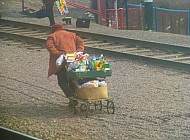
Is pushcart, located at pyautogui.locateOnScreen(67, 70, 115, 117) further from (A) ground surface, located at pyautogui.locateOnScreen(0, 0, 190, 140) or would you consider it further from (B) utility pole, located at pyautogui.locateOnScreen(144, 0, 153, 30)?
(B) utility pole, located at pyautogui.locateOnScreen(144, 0, 153, 30)

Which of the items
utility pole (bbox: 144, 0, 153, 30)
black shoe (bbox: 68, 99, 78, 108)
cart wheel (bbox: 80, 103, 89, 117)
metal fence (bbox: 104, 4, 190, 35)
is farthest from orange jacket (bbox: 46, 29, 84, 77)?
utility pole (bbox: 144, 0, 153, 30)

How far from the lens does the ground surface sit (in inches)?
240

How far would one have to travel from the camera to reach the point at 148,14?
1576 cm

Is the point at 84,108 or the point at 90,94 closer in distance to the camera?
the point at 90,94

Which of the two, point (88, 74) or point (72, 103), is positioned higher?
point (88, 74)

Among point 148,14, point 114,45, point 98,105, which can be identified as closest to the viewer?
point 98,105

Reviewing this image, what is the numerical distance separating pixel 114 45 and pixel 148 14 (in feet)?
13.3

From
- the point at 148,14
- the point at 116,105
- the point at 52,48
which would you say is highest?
the point at 52,48

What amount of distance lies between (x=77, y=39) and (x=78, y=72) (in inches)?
29.7

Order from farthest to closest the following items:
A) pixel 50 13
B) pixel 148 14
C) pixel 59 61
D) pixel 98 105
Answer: pixel 148 14, pixel 50 13, pixel 98 105, pixel 59 61

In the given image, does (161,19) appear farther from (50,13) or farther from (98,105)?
(98,105)

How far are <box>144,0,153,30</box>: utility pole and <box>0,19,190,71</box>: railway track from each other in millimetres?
3334

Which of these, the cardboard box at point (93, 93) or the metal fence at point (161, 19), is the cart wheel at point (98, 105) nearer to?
the cardboard box at point (93, 93)

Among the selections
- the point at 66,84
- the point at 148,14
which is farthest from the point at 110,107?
the point at 148,14
